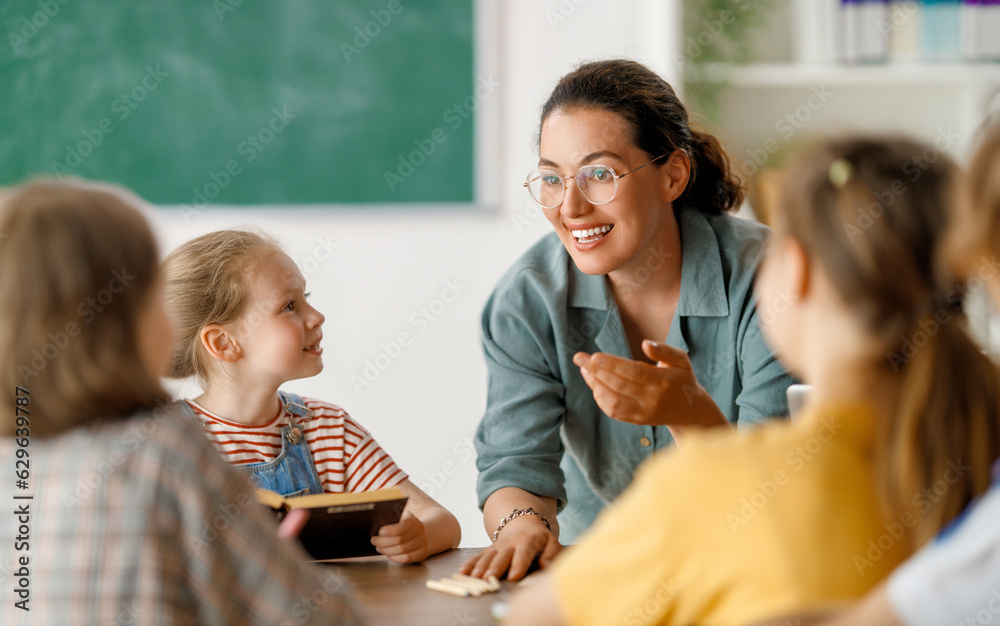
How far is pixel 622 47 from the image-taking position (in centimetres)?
283

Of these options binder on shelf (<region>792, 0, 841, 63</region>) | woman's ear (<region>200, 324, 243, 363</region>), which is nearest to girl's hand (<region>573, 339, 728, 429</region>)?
woman's ear (<region>200, 324, 243, 363</region>)

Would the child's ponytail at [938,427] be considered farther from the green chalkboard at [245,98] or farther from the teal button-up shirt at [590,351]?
the green chalkboard at [245,98]

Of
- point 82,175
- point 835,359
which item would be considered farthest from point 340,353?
point 835,359

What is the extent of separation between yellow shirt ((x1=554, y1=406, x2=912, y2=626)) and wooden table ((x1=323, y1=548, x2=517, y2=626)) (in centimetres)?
31

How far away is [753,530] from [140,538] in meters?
0.56

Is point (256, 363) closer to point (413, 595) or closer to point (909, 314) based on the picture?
point (413, 595)

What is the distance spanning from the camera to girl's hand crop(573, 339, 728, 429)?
4.42 feet

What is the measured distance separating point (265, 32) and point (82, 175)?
687mm

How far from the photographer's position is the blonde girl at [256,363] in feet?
5.25

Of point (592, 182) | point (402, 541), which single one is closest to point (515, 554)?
Result: point (402, 541)

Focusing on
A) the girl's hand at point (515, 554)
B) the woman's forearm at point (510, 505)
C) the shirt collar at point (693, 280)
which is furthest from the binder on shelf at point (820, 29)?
the girl's hand at point (515, 554)

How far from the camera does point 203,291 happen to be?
1.62 meters

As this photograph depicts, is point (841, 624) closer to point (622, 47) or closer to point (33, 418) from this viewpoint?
point (33, 418)

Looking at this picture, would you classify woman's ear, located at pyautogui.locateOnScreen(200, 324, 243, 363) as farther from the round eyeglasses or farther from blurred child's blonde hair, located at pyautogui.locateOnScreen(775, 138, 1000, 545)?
blurred child's blonde hair, located at pyautogui.locateOnScreen(775, 138, 1000, 545)
